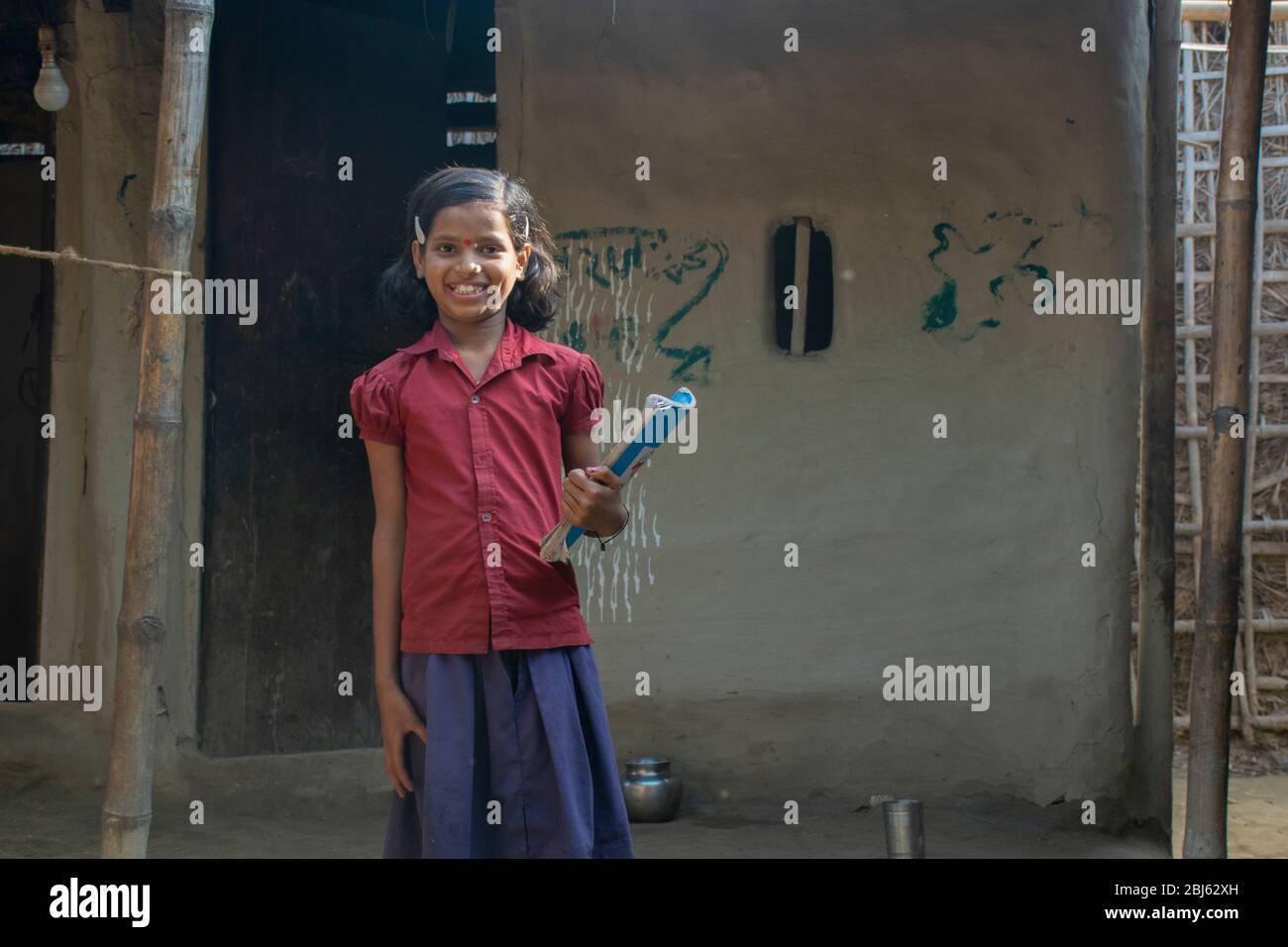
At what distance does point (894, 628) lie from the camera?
15.4 feet

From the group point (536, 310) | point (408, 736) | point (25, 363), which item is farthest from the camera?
point (25, 363)

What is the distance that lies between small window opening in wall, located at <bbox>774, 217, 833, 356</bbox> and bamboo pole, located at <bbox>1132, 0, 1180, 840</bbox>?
1042 millimetres

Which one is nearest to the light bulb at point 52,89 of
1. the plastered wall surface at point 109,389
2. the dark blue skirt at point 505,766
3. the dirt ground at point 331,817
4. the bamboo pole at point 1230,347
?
the plastered wall surface at point 109,389

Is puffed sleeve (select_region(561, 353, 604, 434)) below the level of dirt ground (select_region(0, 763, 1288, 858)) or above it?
above

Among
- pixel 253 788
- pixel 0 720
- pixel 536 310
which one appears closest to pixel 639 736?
pixel 253 788

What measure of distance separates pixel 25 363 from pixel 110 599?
3.56ft

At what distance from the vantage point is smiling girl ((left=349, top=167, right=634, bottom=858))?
2256 millimetres

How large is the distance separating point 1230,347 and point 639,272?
6.37ft

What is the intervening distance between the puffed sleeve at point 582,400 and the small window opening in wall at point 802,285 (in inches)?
92.2

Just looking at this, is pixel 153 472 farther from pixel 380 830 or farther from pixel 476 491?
pixel 380 830

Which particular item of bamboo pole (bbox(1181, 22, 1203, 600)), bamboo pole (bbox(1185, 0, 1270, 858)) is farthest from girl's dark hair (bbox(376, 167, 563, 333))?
bamboo pole (bbox(1181, 22, 1203, 600))

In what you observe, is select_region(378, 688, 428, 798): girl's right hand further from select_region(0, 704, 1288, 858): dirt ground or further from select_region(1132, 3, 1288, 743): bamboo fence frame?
select_region(1132, 3, 1288, 743): bamboo fence frame

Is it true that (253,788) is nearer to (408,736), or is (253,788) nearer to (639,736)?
(639,736)

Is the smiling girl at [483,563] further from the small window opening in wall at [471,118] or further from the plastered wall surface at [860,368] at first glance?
the small window opening in wall at [471,118]
